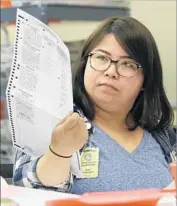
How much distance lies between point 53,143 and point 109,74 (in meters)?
0.30

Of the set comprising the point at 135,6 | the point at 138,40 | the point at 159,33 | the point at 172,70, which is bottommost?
the point at 172,70

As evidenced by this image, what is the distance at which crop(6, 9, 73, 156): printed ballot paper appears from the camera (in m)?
0.64

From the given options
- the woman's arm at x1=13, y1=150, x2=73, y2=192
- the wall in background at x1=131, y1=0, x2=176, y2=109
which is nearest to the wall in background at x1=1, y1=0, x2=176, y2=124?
the wall in background at x1=131, y1=0, x2=176, y2=109

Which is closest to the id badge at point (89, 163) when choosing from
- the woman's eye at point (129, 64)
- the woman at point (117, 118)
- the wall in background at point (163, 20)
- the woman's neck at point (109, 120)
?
the woman at point (117, 118)

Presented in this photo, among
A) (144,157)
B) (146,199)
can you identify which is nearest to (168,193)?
(146,199)

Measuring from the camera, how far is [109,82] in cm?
93

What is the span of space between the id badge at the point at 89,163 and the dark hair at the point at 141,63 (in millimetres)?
125

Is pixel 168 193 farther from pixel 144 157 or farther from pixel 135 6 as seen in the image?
pixel 135 6

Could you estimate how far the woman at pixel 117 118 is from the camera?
880 mm

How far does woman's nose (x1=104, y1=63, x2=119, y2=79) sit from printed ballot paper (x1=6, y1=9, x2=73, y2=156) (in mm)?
184

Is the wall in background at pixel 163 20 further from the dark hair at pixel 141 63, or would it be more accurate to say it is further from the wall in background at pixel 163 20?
the dark hair at pixel 141 63

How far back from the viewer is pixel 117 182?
0.88 meters

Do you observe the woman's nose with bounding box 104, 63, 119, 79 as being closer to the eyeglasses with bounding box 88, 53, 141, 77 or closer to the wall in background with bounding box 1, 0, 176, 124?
the eyeglasses with bounding box 88, 53, 141, 77

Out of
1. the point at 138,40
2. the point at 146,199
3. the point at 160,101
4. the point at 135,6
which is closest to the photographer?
the point at 146,199
